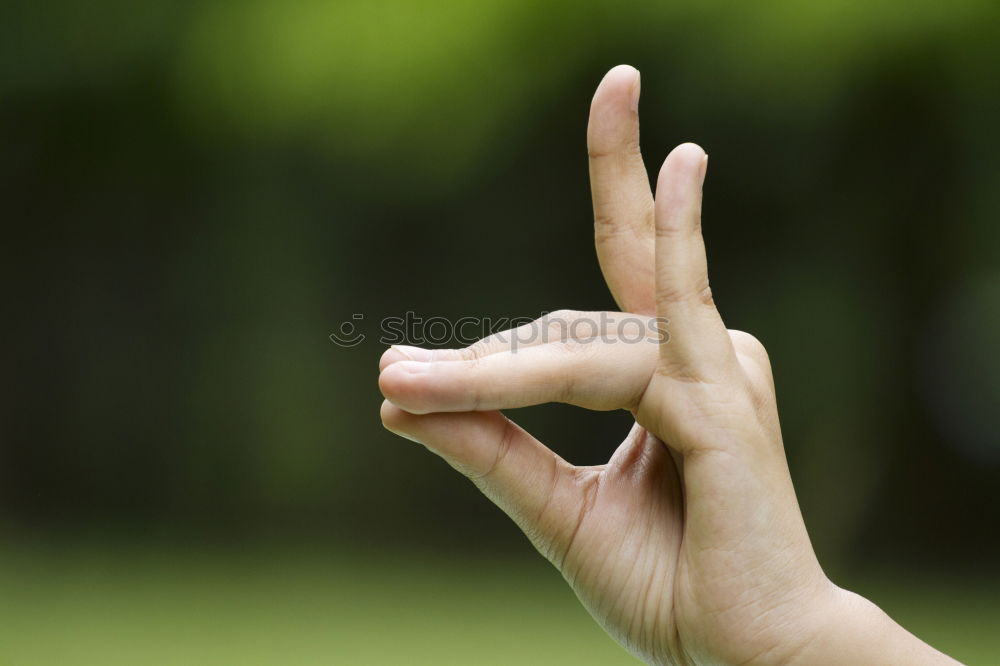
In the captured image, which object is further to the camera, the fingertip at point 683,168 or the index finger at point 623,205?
the index finger at point 623,205

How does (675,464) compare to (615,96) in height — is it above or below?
below

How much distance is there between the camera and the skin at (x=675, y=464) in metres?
0.65

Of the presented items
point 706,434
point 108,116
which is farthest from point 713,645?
point 108,116

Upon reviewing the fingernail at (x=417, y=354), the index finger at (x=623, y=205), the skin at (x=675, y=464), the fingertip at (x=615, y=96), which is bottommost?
the skin at (x=675, y=464)

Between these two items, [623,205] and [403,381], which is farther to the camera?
[623,205]

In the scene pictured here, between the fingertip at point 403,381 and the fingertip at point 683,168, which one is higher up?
the fingertip at point 683,168

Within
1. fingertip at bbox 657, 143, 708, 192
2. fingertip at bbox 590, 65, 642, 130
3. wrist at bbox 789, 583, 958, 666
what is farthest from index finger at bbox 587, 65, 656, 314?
wrist at bbox 789, 583, 958, 666

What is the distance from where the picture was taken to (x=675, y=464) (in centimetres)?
73

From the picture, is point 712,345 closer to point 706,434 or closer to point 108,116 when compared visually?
point 706,434

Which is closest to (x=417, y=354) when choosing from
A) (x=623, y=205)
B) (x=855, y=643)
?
(x=623, y=205)

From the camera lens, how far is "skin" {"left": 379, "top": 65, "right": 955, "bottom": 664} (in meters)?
0.65

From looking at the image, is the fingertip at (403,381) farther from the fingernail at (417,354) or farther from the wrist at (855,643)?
the wrist at (855,643)

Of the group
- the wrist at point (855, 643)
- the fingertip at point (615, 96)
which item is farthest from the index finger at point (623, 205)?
the wrist at point (855, 643)

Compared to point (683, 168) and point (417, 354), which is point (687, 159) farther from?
point (417, 354)
